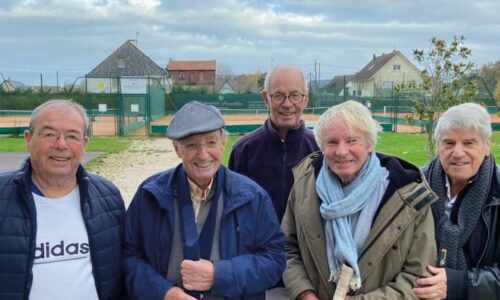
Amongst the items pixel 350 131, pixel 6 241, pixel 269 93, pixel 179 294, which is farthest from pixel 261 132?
pixel 6 241

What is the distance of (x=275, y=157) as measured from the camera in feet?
11.5

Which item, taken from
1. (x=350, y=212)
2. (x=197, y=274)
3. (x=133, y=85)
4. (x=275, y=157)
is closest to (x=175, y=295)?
(x=197, y=274)

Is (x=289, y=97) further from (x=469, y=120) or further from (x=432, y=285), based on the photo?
(x=432, y=285)

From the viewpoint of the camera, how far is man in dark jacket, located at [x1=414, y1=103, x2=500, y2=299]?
2.48m

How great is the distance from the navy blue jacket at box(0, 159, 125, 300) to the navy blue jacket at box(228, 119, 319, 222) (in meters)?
1.08

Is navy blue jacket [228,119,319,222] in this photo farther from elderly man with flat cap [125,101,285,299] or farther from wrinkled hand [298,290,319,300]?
elderly man with flat cap [125,101,285,299]

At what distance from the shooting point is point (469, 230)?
2498mm

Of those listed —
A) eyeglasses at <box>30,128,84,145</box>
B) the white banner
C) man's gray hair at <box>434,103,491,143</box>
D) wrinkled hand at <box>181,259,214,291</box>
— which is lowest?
wrinkled hand at <box>181,259,214,291</box>

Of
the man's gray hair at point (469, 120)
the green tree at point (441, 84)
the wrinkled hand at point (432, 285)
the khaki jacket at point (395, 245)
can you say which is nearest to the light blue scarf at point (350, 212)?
the khaki jacket at point (395, 245)

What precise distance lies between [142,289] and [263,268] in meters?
0.60

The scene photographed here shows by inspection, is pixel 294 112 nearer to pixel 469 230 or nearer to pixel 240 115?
pixel 469 230

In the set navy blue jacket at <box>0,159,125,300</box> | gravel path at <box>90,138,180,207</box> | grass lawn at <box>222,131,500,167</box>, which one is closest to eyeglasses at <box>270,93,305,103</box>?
navy blue jacket at <box>0,159,125,300</box>

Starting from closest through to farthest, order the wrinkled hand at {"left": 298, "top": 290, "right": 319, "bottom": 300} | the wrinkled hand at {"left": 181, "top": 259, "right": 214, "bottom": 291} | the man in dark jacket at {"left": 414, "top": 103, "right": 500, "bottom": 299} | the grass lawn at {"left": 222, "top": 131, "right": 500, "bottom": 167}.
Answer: the wrinkled hand at {"left": 181, "top": 259, "right": 214, "bottom": 291}
the man in dark jacket at {"left": 414, "top": 103, "right": 500, "bottom": 299}
the wrinkled hand at {"left": 298, "top": 290, "right": 319, "bottom": 300}
the grass lawn at {"left": 222, "top": 131, "right": 500, "bottom": 167}

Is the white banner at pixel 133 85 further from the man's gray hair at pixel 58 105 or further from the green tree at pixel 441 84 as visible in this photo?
the man's gray hair at pixel 58 105
